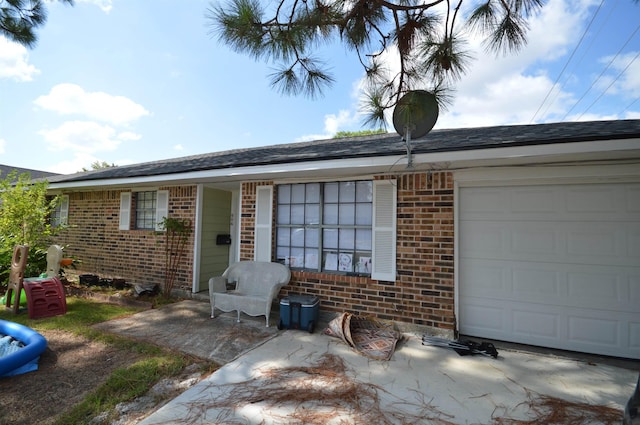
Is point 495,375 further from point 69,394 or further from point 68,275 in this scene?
point 68,275

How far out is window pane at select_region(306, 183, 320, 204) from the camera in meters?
5.14

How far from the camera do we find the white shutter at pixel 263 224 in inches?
212

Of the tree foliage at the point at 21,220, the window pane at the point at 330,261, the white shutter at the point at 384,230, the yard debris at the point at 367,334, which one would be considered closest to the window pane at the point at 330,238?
the window pane at the point at 330,261

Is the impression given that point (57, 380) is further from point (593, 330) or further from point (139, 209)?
point (593, 330)

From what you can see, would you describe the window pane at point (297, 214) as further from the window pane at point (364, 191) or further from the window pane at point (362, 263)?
the window pane at point (362, 263)

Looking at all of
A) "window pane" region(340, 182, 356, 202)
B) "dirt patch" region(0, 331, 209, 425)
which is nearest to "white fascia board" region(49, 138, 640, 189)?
"window pane" region(340, 182, 356, 202)

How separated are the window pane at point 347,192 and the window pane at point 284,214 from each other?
1092mm

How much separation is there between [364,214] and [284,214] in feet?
5.15

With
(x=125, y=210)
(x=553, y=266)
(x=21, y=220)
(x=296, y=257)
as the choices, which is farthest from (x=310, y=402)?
(x=21, y=220)

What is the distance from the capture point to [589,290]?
3.73 meters

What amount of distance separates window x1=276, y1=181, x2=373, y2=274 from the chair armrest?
110cm

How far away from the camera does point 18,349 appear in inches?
131

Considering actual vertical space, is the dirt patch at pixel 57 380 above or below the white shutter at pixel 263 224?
below

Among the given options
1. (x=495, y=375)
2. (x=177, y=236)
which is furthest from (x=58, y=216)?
(x=495, y=375)
